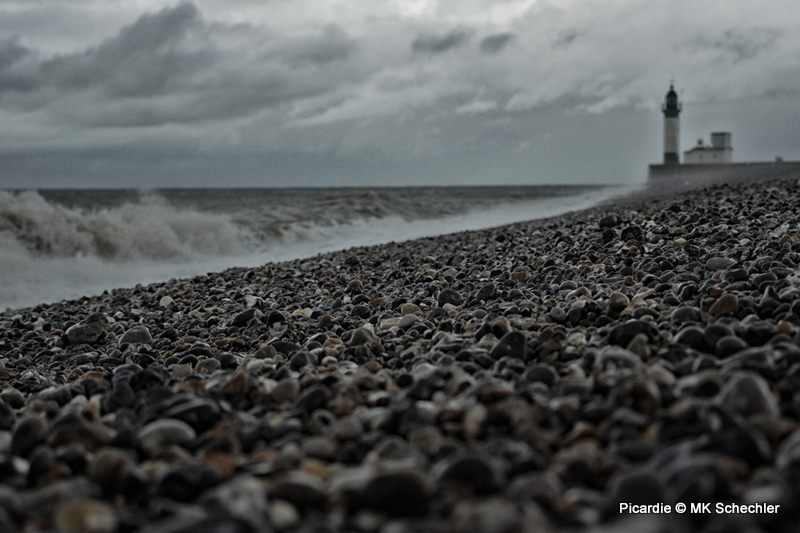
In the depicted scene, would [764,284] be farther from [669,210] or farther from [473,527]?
[669,210]

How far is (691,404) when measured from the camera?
1.42 meters

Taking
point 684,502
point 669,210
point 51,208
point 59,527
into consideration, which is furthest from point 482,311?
point 51,208

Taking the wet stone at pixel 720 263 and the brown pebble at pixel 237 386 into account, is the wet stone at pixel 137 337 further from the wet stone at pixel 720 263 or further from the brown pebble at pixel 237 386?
the wet stone at pixel 720 263

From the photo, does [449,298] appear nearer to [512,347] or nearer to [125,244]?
[512,347]

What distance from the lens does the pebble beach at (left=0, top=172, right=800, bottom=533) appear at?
112cm

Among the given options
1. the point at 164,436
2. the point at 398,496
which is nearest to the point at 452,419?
the point at 398,496

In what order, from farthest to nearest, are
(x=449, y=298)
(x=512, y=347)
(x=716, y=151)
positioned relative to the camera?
(x=716, y=151), (x=449, y=298), (x=512, y=347)

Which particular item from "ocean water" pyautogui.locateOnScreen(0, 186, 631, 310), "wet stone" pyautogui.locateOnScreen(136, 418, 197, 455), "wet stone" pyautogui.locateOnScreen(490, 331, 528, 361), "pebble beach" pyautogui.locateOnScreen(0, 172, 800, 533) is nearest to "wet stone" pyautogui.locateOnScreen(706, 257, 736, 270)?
"pebble beach" pyautogui.locateOnScreen(0, 172, 800, 533)

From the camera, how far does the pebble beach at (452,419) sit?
3.69ft

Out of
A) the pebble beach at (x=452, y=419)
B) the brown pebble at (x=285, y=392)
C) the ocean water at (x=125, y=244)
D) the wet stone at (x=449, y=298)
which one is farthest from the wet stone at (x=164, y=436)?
the ocean water at (x=125, y=244)

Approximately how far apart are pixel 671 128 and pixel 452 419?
53924 mm

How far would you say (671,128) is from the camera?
48406 mm

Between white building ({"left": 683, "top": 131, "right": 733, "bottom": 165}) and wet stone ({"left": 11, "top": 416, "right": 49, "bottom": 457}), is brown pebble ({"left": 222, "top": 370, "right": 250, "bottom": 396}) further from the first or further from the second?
white building ({"left": 683, "top": 131, "right": 733, "bottom": 165})

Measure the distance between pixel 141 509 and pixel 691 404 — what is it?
136cm
